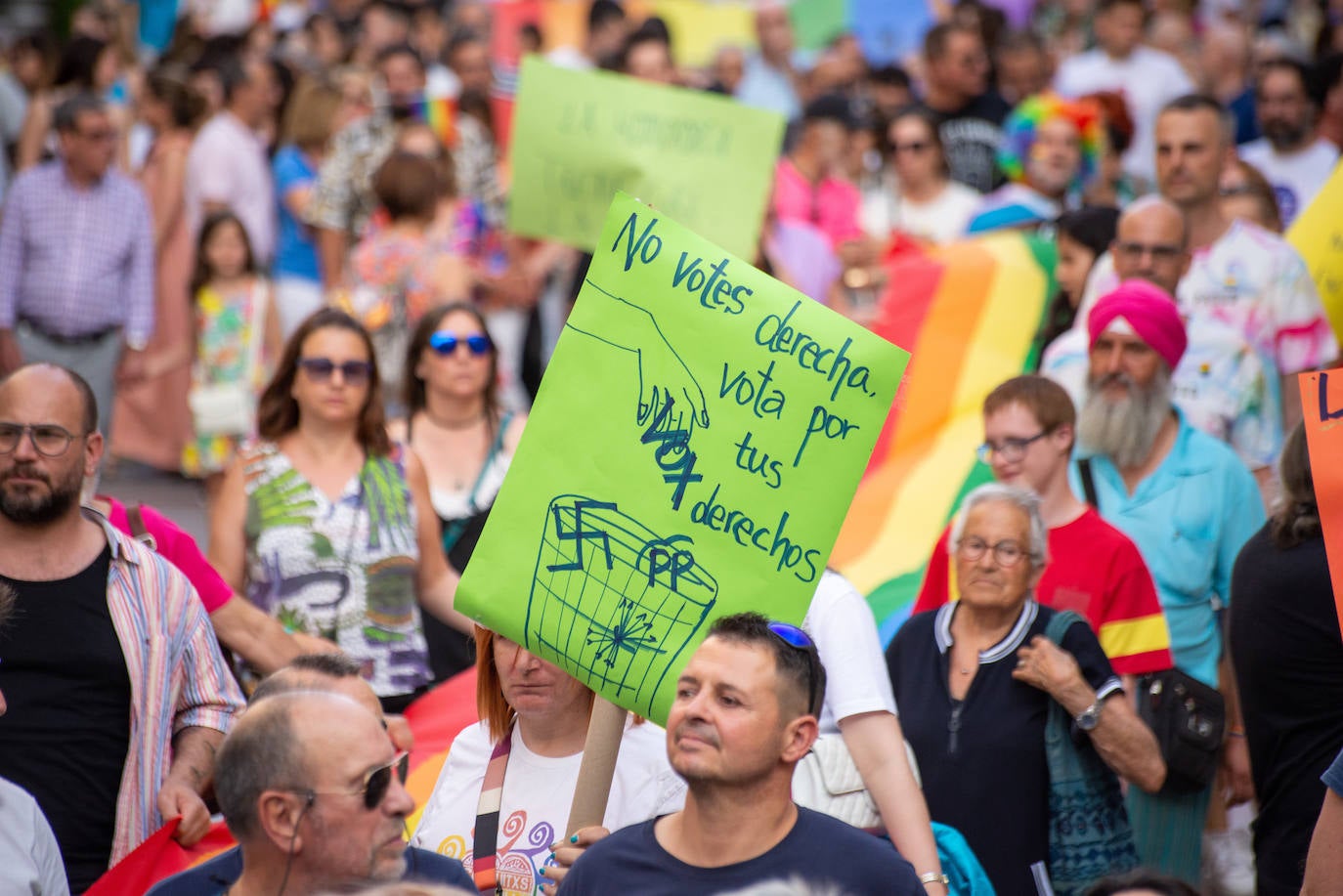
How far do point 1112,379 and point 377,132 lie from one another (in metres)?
5.78

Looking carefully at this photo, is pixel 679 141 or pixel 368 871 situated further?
pixel 679 141

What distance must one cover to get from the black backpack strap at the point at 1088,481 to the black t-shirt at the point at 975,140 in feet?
15.7

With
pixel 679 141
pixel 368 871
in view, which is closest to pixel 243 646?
pixel 368 871

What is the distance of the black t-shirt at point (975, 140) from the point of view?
→ 10.7 meters

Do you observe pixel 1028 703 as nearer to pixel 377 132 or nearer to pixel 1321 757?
pixel 1321 757

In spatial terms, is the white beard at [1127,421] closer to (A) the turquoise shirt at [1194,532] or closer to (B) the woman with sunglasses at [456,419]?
(A) the turquoise shirt at [1194,532]

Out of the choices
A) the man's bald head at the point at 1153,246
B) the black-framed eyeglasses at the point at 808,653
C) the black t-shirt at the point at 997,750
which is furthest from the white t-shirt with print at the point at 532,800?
the man's bald head at the point at 1153,246

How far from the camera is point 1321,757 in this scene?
4.46 metres

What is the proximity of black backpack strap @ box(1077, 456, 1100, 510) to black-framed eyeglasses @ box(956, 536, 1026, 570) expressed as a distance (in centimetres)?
123

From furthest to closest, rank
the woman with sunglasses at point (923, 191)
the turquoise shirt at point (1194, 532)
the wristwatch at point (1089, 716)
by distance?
the woman with sunglasses at point (923, 191) → the turquoise shirt at point (1194, 532) → the wristwatch at point (1089, 716)

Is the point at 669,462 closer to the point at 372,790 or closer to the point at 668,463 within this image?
the point at 668,463

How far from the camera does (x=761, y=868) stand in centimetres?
345

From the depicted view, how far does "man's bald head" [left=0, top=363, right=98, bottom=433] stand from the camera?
14.9ft

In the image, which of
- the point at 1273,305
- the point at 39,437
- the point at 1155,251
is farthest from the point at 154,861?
the point at 1273,305
